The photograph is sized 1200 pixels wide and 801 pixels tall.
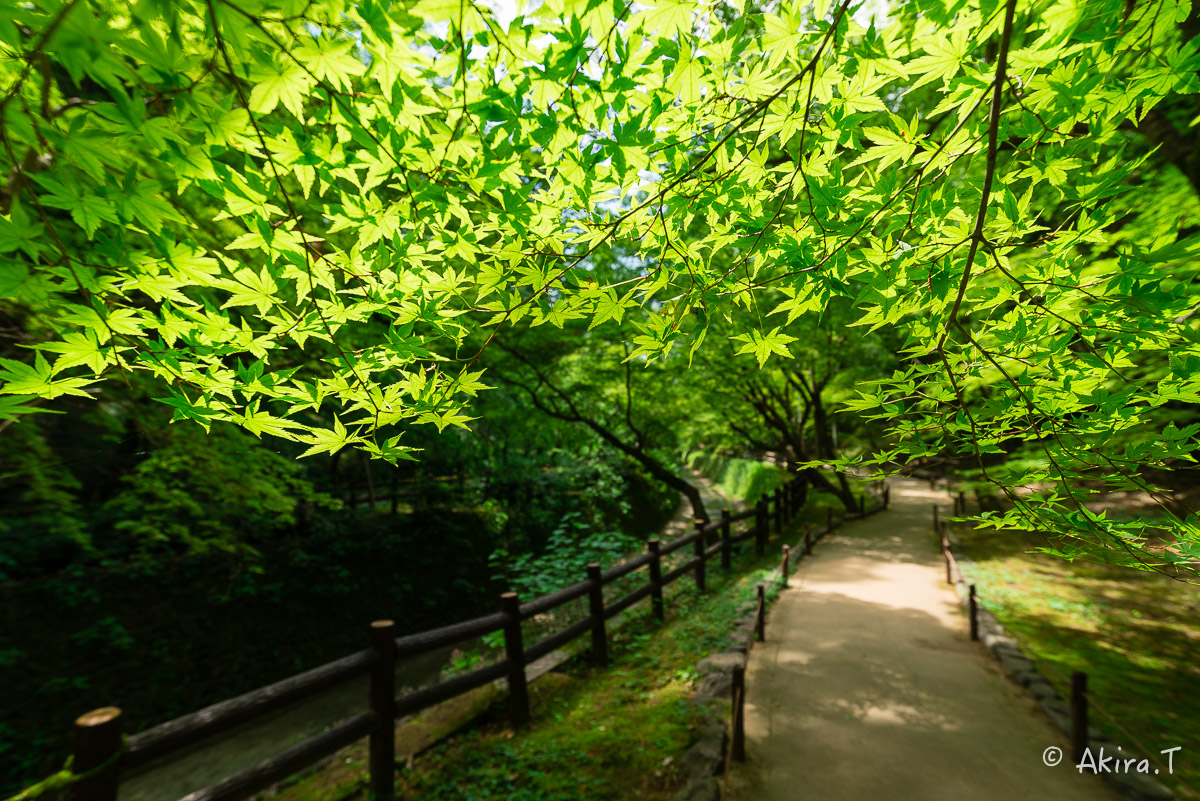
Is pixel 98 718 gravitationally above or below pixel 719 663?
above

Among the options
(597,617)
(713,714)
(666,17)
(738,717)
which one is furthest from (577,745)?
(666,17)

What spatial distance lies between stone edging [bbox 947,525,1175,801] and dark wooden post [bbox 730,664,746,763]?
2.67 meters

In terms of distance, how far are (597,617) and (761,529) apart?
7.11m

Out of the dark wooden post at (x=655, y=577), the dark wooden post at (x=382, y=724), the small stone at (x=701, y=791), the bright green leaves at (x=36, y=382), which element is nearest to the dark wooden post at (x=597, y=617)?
the dark wooden post at (x=655, y=577)

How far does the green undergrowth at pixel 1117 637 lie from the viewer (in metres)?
4.21

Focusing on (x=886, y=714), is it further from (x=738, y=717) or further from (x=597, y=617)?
(x=597, y=617)

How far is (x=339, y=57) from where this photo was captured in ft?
3.30

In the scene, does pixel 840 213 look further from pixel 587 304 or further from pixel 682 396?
pixel 682 396

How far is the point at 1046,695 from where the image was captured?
189 inches

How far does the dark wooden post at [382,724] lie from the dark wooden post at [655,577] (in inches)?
169

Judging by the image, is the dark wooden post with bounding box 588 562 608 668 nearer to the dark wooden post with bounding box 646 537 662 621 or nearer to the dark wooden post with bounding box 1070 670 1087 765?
the dark wooden post with bounding box 646 537 662 621

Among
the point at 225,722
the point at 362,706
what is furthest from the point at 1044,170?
the point at 362,706

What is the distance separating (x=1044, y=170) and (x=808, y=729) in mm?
4893

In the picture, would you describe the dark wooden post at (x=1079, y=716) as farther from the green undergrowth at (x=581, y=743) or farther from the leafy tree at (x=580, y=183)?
the leafy tree at (x=580, y=183)
